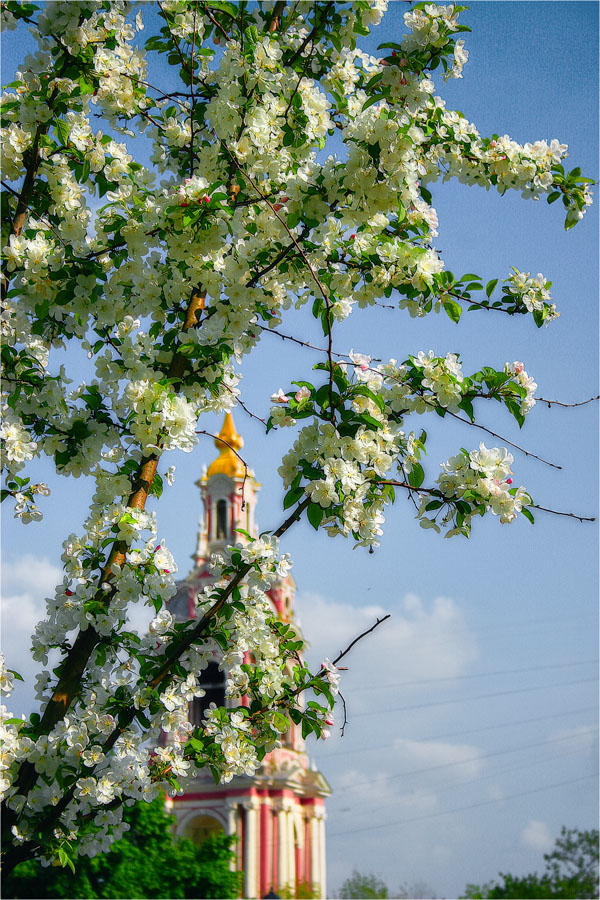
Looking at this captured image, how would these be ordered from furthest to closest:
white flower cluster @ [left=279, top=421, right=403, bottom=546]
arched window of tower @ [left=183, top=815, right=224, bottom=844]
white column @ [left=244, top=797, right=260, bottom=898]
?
arched window of tower @ [left=183, top=815, right=224, bottom=844] → white column @ [left=244, top=797, right=260, bottom=898] → white flower cluster @ [left=279, top=421, right=403, bottom=546]

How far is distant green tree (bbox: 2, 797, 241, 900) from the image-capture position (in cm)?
1579

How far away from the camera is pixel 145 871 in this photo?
17.4 meters

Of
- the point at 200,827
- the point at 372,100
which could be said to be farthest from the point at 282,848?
the point at 372,100

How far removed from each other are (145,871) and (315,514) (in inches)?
658

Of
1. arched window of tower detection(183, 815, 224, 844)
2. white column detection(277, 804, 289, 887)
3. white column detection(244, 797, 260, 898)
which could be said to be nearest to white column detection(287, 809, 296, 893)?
white column detection(277, 804, 289, 887)

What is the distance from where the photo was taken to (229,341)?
336 cm

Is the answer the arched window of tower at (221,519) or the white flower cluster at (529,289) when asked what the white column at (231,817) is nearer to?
the arched window of tower at (221,519)

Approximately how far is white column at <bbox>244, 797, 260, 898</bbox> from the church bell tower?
23mm

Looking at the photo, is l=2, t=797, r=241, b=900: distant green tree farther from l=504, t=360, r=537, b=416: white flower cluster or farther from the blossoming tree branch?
l=504, t=360, r=537, b=416: white flower cluster

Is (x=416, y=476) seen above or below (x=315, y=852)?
above

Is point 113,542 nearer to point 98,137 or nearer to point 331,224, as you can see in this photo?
point 331,224

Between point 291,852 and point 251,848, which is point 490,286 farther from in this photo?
point 291,852

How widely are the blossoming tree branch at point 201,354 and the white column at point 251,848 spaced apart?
21.0 meters

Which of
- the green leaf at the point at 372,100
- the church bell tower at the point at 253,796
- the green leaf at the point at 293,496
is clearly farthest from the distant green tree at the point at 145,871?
the green leaf at the point at 372,100
